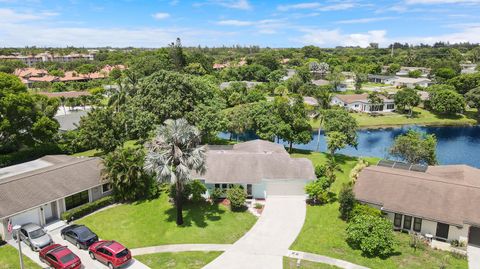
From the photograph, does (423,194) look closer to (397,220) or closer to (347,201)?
(397,220)

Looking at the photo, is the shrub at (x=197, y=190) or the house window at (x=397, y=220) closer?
the house window at (x=397, y=220)

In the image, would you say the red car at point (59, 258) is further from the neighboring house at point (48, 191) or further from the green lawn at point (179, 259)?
the neighboring house at point (48, 191)

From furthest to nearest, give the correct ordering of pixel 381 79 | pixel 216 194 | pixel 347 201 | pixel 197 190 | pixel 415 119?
pixel 381 79 < pixel 415 119 < pixel 216 194 < pixel 197 190 < pixel 347 201

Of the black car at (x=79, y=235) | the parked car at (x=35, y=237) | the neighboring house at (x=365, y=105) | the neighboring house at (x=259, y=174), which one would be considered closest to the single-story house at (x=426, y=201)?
the neighboring house at (x=259, y=174)

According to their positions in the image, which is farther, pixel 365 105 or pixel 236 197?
pixel 365 105

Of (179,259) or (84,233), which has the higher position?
(84,233)

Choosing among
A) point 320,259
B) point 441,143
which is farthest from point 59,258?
point 441,143
